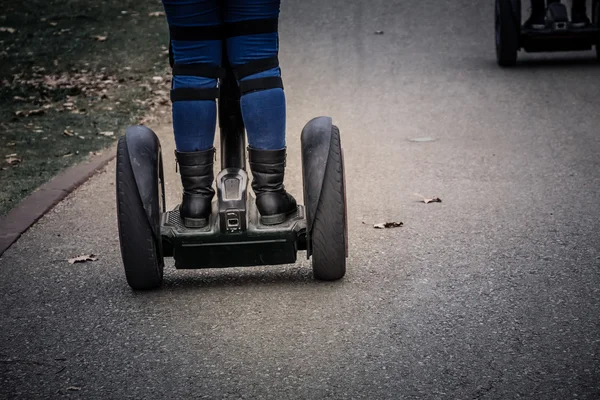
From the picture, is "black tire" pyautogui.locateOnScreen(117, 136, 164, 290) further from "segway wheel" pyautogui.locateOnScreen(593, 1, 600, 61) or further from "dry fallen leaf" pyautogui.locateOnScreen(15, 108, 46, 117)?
"segway wheel" pyautogui.locateOnScreen(593, 1, 600, 61)

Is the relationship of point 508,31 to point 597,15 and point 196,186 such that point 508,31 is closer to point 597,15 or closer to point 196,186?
point 597,15

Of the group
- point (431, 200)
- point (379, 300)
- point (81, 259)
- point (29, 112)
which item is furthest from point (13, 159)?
point (379, 300)

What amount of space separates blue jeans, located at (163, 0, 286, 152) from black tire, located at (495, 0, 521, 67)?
6.29m

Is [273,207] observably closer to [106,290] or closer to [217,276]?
[217,276]

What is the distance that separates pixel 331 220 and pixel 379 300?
1.11 feet

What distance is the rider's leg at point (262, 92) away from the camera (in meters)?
3.92

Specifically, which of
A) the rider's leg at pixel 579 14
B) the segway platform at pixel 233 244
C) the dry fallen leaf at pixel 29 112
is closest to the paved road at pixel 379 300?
the segway platform at pixel 233 244

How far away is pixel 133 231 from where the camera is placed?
3.90 m

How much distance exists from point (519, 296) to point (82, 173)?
3.36 metres

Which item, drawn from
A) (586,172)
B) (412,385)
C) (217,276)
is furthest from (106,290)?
(586,172)

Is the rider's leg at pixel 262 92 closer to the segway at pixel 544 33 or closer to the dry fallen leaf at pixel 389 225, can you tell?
the dry fallen leaf at pixel 389 225

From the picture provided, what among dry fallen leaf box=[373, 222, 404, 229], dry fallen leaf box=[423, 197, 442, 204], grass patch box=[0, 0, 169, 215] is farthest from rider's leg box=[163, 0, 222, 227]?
grass patch box=[0, 0, 169, 215]

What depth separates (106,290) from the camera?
13.7 ft

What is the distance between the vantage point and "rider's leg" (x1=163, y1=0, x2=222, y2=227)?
3.91 m
